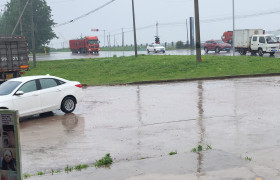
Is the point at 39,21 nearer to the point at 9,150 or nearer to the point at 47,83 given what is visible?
the point at 47,83

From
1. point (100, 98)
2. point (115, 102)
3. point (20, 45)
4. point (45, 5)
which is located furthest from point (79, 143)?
point (45, 5)

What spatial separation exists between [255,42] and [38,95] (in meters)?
30.9

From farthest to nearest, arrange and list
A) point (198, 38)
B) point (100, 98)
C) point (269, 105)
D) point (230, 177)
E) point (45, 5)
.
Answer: point (45, 5)
point (198, 38)
point (100, 98)
point (269, 105)
point (230, 177)

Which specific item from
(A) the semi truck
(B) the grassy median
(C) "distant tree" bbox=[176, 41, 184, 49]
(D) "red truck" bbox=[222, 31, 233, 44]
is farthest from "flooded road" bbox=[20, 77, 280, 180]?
(C) "distant tree" bbox=[176, 41, 184, 49]

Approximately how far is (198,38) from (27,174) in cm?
2256

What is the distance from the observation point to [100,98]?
1820cm

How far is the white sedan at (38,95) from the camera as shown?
1299 cm

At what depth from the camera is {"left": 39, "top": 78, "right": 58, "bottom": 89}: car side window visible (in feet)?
46.1

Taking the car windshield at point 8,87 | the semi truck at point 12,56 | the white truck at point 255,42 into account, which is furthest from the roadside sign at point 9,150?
the white truck at point 255,42

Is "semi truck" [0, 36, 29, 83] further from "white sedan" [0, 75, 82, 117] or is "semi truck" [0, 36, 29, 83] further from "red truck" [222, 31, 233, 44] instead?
"red truck" [222, 31, 233, 44]

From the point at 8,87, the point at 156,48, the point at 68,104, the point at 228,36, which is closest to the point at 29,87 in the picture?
the point at 8,87

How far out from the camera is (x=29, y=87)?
13.6m

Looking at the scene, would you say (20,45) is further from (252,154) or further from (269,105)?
(252,154)

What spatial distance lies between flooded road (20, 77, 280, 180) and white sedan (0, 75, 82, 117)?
1.32 feet
